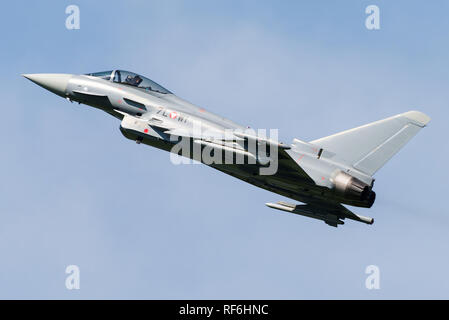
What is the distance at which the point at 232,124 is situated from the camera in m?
21.1

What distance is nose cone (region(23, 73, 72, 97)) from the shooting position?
75.7 feet

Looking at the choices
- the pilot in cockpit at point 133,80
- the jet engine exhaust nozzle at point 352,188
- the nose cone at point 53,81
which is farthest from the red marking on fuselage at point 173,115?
the jet engine exhaust nozzle at point 352,188

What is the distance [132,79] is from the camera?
904 inches

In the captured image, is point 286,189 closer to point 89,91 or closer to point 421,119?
point 421,119

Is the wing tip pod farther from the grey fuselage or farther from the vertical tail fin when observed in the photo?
the grey fuselage

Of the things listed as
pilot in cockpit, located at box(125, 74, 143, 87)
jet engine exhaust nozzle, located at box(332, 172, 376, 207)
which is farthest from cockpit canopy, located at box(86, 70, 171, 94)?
jet engine exhaust nozzle, located at box(332, 172, 376, 207)

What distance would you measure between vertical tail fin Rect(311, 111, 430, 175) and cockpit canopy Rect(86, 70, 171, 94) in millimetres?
5492

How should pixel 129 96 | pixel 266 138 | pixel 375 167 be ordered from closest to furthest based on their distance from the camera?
1. pixel 266 138
2. pixel 375 167
3. pixel 129 96

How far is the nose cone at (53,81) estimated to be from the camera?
2306cm

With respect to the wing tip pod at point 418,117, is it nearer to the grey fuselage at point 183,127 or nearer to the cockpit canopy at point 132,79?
the grey fuselage at point 183,127

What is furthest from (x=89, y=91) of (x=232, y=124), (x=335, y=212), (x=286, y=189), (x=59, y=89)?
A: (x=335, y=212)

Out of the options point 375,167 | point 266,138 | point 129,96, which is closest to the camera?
point 266,138

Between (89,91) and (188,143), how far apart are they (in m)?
4.29

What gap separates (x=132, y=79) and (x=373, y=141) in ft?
26.1
